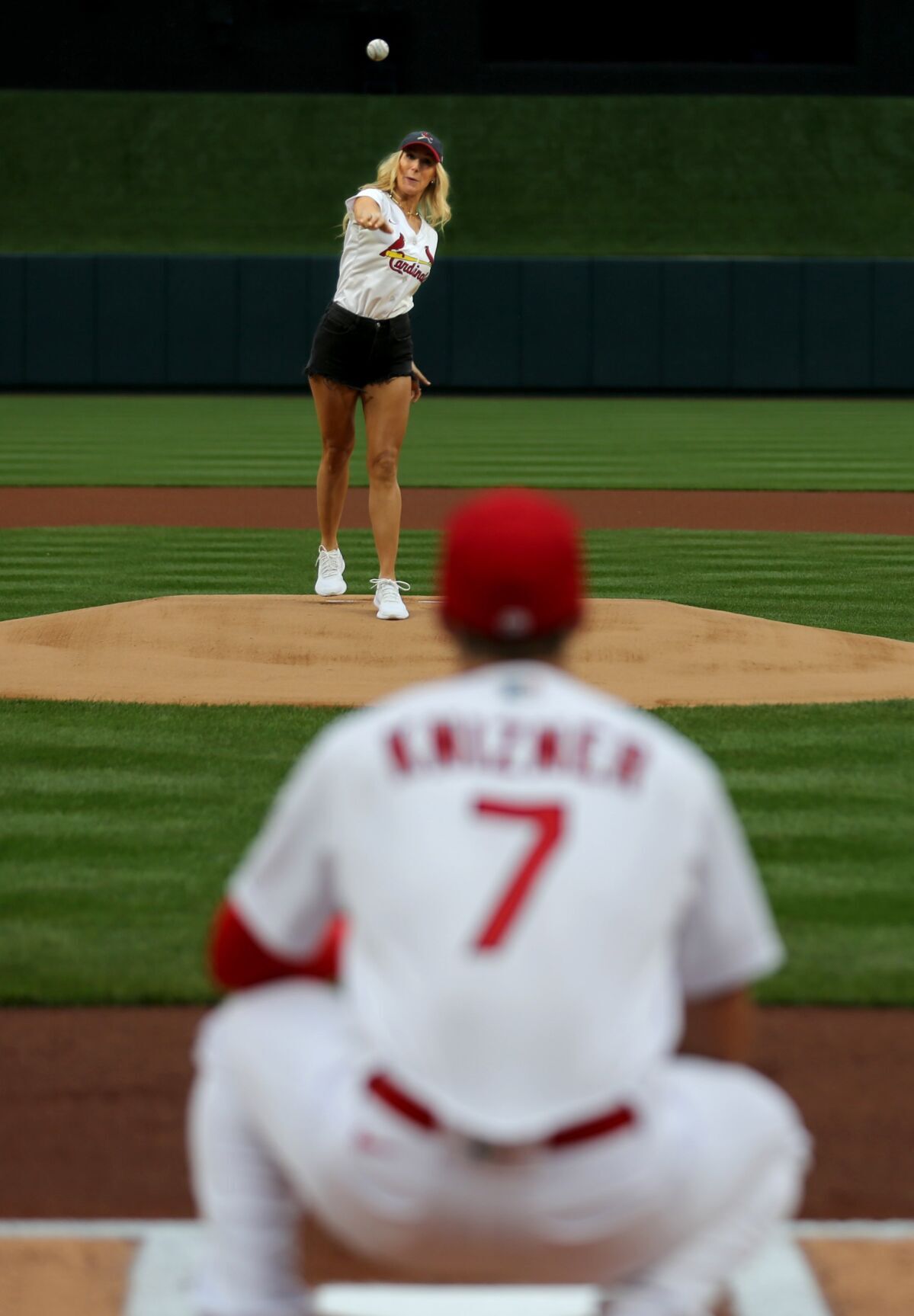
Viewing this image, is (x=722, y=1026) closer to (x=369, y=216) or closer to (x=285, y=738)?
(x=285, y=738)

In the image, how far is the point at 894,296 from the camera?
1375 inches

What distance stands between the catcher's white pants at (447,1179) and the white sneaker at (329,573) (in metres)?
8.03

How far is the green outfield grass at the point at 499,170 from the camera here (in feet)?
133

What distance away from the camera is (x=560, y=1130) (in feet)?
7.98

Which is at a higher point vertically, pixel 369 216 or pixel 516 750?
pixel 369 216

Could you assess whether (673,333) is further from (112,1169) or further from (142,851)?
(112,1169)

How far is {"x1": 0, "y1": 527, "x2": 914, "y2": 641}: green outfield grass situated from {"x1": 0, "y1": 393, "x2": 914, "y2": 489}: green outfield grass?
15.0 ft

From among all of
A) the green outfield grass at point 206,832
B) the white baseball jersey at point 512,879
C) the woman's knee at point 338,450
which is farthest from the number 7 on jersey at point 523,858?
the woman's knee at point 338,450

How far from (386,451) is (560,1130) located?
7.59 metres

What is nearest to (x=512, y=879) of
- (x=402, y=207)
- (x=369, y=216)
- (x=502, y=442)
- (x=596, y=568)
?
(x=369, y=216)

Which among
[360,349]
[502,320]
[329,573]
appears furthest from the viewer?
[502,320]

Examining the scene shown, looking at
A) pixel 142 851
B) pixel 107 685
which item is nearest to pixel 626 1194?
pixel 142 851

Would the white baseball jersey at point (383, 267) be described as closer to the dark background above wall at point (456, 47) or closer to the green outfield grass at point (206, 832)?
the green outfield grass at point (206, 832)

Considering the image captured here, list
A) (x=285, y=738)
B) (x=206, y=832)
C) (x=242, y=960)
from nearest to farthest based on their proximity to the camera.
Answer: (x=242, y=960) → (x=206, y=832) → (x=285, y=738)
